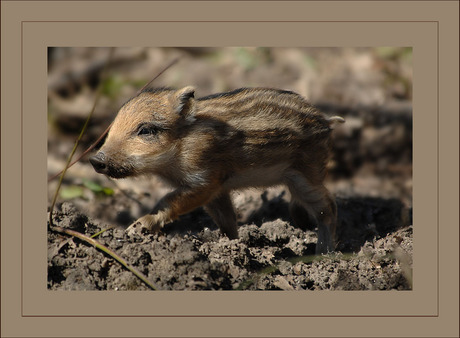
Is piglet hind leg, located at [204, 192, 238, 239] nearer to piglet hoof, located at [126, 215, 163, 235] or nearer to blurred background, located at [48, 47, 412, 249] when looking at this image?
blurred background, located at [48, 47, 412, 249]

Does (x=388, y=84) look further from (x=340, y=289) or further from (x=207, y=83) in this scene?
(x=340, y=289)

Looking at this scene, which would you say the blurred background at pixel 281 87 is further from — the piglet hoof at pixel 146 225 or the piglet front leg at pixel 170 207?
the piglet hoof at pixel 146 225

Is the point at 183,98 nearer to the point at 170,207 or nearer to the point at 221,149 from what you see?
the point at 221,149

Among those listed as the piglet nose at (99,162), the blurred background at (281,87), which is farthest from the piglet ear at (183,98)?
the blurred background at (281,87)

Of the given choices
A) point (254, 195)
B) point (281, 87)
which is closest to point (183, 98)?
point (254, 195)

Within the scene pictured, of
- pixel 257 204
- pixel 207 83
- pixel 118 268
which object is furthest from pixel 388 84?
pixel 118 268
